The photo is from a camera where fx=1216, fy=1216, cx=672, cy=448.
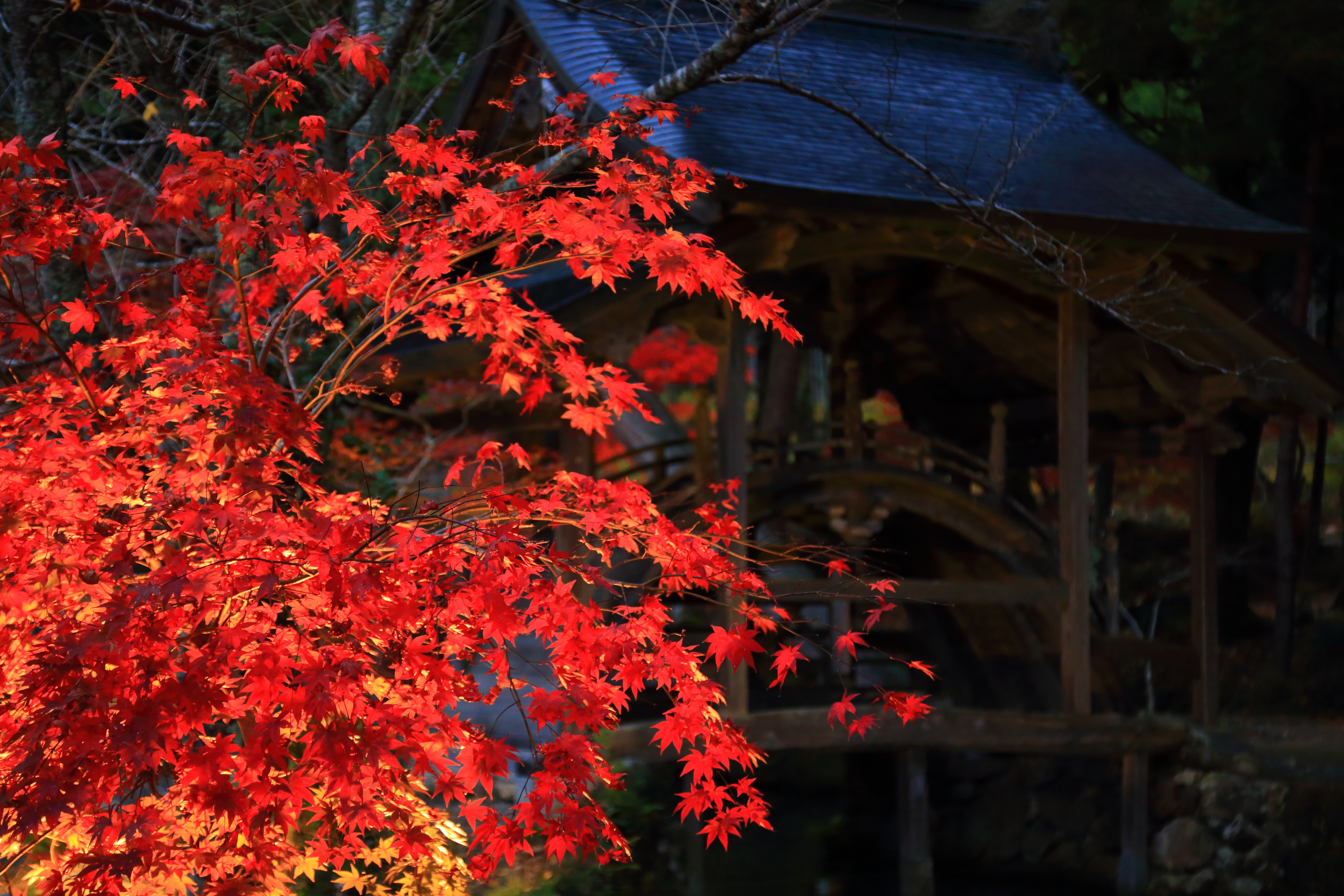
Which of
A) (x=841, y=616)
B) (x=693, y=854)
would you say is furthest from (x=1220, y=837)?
(x=841, y=616)

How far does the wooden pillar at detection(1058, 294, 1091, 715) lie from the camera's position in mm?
8570

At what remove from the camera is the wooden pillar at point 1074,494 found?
8570 millimetres

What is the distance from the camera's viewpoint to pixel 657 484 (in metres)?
8.73

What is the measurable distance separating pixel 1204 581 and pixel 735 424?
178 inches

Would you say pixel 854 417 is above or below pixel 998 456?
above

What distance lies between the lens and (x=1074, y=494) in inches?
342

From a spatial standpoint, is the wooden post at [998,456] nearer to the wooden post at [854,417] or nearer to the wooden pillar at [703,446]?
the wooden post at [854,417]

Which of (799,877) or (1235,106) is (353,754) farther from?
(1235,106)

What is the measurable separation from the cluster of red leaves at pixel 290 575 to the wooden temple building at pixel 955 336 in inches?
85.9

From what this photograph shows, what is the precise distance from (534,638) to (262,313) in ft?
12.4

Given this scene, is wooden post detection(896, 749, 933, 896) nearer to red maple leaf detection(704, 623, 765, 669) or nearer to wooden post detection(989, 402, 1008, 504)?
wooden post detection(989, 402, 1008, 504)

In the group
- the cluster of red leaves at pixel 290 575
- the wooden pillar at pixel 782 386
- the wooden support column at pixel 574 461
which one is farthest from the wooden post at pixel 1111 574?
the cluster of red leaves at pixel 290 575

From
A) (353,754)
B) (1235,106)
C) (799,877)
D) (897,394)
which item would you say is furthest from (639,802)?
(1235,106)

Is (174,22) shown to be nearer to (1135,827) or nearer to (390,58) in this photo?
(390,58)
